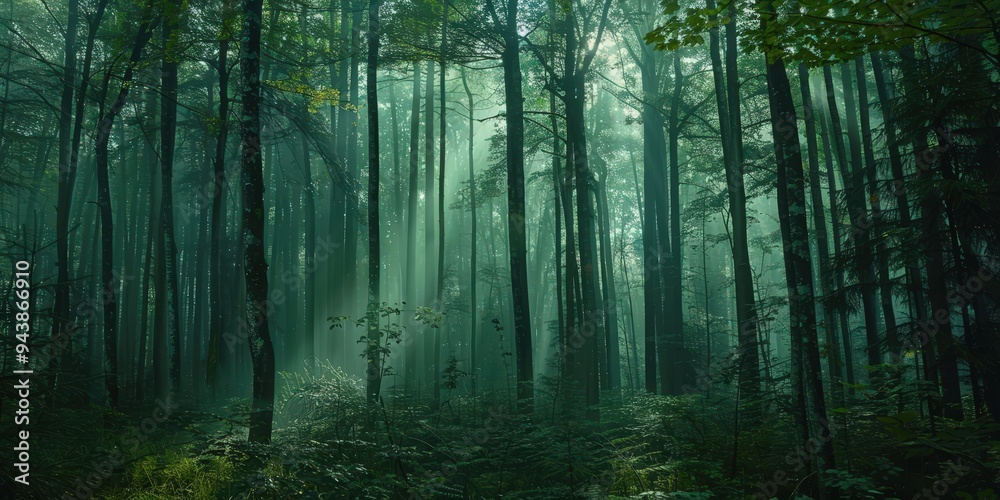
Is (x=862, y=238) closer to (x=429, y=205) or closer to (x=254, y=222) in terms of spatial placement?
(x=254, y=222)

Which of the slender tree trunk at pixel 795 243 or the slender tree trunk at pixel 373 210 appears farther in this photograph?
the slender tree trunk at pixel 373 210

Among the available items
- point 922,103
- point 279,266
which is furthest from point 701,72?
point 279,266

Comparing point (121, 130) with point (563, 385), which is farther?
point (121, 130)

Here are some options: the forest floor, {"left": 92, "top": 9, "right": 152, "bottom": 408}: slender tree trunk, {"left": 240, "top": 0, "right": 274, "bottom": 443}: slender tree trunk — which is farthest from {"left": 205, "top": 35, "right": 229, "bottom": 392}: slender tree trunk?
the forest floor

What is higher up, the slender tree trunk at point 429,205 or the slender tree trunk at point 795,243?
the slender tree trunk at point 429,205

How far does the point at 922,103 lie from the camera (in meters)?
8.44

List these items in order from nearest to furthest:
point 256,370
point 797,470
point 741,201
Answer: point 797,470 → point 256,370 → point 741,201

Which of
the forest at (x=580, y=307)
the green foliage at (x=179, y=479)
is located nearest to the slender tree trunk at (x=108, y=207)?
the forest at (x=580, y=307)

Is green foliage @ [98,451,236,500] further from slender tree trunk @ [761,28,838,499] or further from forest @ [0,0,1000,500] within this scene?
slender tree trunk @ [761,28,838,499]

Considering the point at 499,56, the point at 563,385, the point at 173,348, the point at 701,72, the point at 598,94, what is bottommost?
the point at 563,385

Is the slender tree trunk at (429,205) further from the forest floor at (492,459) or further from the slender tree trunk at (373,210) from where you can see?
the forest floor at (492,459)

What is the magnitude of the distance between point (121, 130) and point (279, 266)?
9095 millimetres

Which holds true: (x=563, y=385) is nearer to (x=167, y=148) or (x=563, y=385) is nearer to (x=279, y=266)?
(x=167, y=148)

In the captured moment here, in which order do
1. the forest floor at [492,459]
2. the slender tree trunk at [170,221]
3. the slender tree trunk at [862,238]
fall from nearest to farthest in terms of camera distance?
1. the forest floor at [492,459]
2. the slender tree trunk at [862,238]
3. the slender tree trunk at [170,221]
